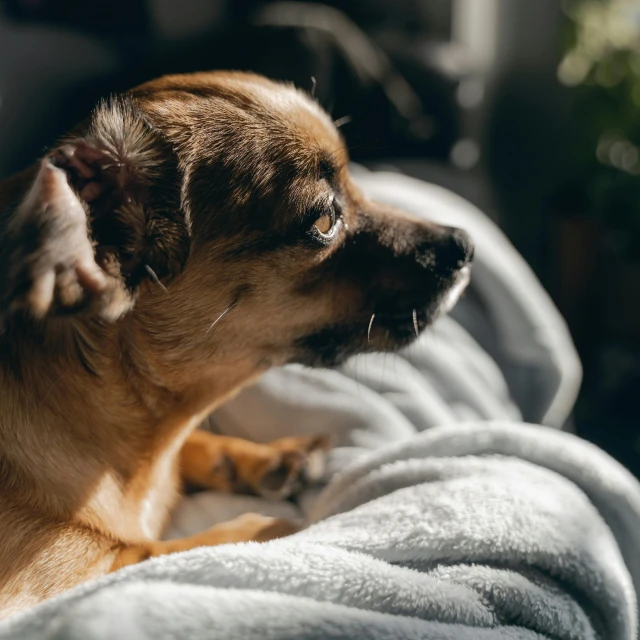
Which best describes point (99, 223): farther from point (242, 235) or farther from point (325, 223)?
point (325, 223)

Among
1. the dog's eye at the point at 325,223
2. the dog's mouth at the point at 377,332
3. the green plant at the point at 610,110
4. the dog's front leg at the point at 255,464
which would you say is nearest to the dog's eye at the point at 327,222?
the dog's eye at the point at 325,223

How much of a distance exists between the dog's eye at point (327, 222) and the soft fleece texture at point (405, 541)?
0.35 metres

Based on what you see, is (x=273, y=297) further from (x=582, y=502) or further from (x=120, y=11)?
(x=120, y=11)

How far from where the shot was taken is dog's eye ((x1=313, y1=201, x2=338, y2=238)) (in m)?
1.04

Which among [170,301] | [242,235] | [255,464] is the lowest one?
[255,464]

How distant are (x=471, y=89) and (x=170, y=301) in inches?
78.6

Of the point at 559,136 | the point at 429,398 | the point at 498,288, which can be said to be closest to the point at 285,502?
the point at 429,398

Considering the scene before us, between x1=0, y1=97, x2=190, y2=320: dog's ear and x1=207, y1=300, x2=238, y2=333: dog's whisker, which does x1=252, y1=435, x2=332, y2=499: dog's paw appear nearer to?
x1=207, y1=300, x2=238, y2=333: dog's whisker

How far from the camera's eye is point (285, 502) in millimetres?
1240

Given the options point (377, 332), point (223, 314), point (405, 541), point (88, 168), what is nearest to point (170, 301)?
point (223, 314)

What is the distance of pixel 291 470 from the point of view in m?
1.22

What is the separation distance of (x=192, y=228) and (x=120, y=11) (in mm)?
1570

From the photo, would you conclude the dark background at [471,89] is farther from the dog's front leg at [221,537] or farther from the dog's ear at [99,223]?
the dog's front leg at [221,537]

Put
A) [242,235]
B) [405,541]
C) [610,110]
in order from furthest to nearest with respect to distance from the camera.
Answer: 1. [610,110]
2. [242,235]
3. [405,541]
